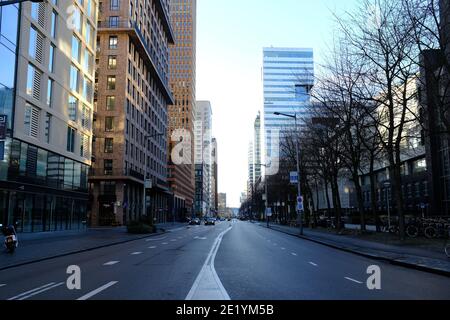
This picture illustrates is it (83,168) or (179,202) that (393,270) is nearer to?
(83,168)

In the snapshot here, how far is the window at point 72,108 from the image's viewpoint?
42656 millimetres

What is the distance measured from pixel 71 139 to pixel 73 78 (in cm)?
600

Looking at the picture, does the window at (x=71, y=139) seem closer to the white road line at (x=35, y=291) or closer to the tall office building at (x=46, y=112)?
the tall office building at (x=46, y=112)

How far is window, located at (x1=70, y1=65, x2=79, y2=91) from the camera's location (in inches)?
1695

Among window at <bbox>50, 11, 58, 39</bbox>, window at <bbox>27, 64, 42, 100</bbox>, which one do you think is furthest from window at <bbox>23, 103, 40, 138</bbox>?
window at <bbox>50, 11, 58, 39</bbox>

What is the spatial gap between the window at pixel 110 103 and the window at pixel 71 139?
84.7 feet

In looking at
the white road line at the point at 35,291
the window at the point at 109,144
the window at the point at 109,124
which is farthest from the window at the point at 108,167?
the white road line at the point at 35,291

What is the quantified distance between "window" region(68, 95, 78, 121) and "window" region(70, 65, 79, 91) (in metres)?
0.99


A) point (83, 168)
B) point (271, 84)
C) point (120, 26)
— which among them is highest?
point (120, 26)

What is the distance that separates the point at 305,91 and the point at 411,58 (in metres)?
12.0

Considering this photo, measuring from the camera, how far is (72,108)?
43.2 metres

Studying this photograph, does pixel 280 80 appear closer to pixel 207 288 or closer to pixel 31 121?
pixel 31 121
